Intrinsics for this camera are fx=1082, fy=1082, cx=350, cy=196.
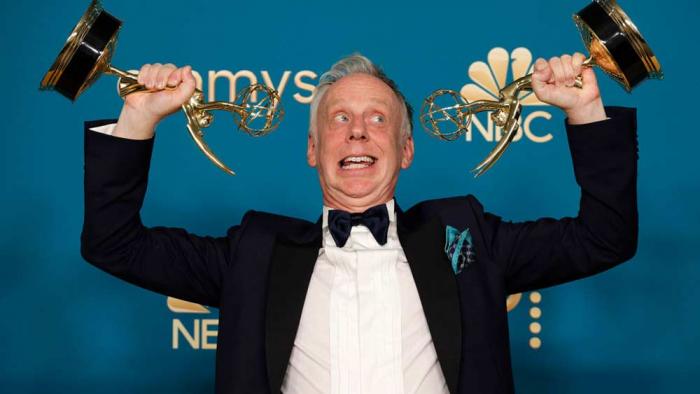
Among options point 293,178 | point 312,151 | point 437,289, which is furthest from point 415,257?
point 293,178

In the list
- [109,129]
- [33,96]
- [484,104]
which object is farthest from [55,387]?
[484,104]

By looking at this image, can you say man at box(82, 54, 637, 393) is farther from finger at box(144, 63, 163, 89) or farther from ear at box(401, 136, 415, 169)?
ear at box(401, 136, 415, 169)

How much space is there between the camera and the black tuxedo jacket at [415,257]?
6.95 ft

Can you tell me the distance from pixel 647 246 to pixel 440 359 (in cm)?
106

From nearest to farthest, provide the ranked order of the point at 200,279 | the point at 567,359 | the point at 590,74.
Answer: the point at 590,74, the point at 200,279, the point at 567,359

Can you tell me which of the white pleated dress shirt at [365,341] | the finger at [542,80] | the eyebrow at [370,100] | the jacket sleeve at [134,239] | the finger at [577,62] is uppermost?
the finger at [577,62]

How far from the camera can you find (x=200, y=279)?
7.59 ft

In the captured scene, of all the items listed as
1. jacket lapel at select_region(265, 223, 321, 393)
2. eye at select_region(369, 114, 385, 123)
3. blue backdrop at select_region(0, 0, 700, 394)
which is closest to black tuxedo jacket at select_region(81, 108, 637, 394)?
jacket lapel at select_region(265, 223, 321, 393)

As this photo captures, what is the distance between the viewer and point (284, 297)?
225 cm

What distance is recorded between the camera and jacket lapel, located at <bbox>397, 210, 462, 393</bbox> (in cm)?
218

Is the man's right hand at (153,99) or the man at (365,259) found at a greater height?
the man's right hand at (153,99)

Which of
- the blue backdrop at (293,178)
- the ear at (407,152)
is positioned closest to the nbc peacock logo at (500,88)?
the blue backdrop at (293,178)

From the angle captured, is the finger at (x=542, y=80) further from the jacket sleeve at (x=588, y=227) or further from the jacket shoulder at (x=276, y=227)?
the jacket shoulder at (x=276, y=227)

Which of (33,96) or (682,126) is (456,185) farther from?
(33,96)
